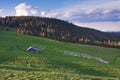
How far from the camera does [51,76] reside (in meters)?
43.8

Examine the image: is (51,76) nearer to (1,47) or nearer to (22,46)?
(1,47)

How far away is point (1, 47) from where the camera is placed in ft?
335


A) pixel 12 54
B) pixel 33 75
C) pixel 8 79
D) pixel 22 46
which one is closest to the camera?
pixel 8 79

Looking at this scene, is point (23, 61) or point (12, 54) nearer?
point (23, 61)

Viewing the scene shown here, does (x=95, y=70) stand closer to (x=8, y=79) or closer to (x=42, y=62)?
(x=42, y=62)

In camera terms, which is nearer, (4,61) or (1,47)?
(4,61)

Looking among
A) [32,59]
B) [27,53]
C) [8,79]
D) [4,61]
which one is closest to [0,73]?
[8,79]

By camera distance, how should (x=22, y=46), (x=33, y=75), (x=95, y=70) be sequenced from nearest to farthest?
(x=33, y=75) → (x=95, y=70) → (x=22, y=46)

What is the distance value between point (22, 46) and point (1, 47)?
10571 millimetres

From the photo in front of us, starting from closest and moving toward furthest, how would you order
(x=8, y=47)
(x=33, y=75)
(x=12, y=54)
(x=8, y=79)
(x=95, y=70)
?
1. (x=8, y=79)
2. (x=33, y=75)
3. (x=95, y=70)
4. (x=12, y=54)
5. (x=8, y=47)

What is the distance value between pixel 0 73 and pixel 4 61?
35.5 metres

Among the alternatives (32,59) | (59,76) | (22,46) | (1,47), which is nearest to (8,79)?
(59,76)

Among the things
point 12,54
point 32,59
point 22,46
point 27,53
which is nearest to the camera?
point 32,59

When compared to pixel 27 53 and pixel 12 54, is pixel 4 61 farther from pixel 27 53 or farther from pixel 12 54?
pixel 27 53
